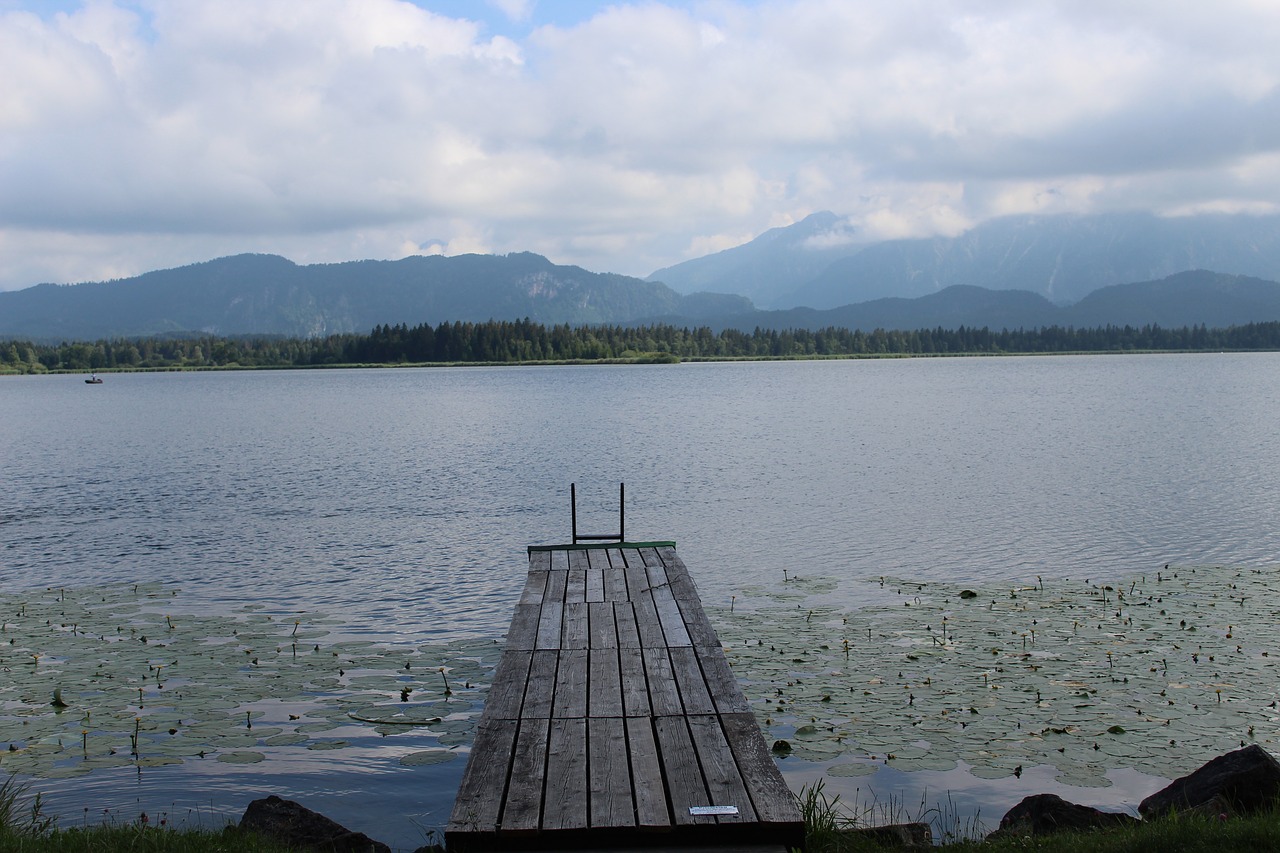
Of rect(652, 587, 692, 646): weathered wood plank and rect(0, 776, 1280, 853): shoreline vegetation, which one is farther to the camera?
rect(652, 587, 692, 646): weathered wood plank

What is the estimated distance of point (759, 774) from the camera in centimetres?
967

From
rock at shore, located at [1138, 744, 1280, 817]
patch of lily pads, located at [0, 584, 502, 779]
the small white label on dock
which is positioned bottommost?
patch of lily pads, located at [0, 584, 502, 779]

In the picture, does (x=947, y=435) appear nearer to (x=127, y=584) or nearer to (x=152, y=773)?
(x=127, y=584)

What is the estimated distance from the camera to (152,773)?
44.9 ft

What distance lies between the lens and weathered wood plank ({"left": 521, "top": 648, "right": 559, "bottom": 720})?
11641 mm

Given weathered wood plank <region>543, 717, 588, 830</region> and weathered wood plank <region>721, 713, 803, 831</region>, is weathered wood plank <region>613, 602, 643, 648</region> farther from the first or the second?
weathered wood plank <region>721, 713, 803, 831</region>

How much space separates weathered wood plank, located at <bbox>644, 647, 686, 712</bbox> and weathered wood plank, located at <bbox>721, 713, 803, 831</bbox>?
0.70 m

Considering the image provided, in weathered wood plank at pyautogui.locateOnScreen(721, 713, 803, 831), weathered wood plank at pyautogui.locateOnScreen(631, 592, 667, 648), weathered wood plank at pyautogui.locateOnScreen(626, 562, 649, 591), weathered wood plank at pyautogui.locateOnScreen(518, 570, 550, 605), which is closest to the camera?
weathered wood plank at pyautogui.locateOnScreen(721, 713, 803, 831)

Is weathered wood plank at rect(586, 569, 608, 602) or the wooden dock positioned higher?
the wooden dock

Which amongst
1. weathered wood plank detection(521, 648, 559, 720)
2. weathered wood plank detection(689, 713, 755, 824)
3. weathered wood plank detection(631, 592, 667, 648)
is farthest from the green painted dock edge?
weathered wood plank detection(689, 713, 755, 824)

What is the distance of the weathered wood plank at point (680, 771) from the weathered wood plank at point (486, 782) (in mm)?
1588

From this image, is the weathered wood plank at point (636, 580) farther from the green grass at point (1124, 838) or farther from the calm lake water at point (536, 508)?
the green grass at point (1124, 838)

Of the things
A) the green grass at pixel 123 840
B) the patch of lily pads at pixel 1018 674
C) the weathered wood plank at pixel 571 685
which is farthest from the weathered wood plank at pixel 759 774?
the green grass at pixel 123 840

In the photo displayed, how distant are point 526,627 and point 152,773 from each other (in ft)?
18.4
